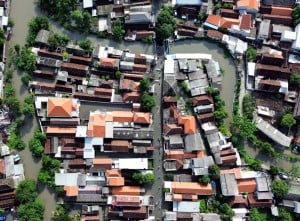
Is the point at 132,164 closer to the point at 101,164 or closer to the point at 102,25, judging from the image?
the point at 101,164

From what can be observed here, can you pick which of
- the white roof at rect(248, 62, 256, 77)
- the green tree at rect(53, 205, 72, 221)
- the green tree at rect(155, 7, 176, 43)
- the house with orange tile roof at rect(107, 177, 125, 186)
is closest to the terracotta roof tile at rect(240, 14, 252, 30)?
the white roof at rect(248, 62, 256, 77)

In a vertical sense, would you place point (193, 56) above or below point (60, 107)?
above

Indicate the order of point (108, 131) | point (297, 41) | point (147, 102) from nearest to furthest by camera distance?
point (108, 131) → point (147, 102) → point (297, 41)

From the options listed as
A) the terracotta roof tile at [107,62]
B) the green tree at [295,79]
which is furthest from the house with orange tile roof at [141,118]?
the green tree at [295,79]

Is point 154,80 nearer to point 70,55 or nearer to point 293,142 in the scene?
point 70,55

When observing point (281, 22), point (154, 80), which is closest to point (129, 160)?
point (154, 80)

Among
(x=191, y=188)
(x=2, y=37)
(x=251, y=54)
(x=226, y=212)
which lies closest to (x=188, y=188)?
(x=191, y=188)
